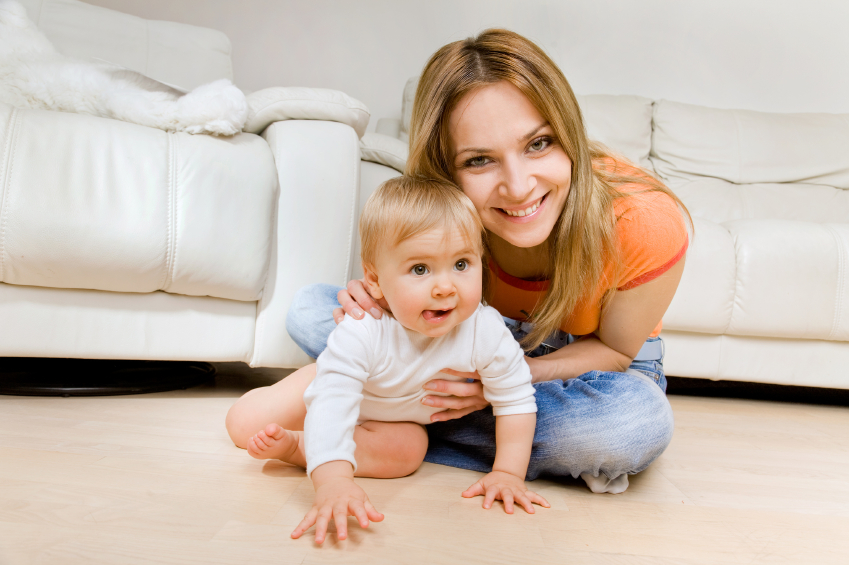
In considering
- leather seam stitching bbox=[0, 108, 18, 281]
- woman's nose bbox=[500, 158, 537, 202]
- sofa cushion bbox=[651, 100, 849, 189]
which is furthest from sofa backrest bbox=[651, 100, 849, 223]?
leather seam stitching bbox=[0, 108, 18, 281]

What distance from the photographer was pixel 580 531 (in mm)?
656

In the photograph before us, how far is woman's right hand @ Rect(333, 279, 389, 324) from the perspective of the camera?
75 centimetres

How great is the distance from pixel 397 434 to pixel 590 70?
1956 millimetres

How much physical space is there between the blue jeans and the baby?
0.05m

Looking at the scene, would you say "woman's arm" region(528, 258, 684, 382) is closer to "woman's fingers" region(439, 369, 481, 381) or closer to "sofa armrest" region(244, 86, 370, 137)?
"woman's fingers" region(439, 369, 481, 381)

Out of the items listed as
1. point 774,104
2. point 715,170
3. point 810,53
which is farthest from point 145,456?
point 810,53

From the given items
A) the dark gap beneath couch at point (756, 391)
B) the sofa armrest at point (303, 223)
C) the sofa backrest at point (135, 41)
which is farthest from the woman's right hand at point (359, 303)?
the sofa backrest at point (135, 41)

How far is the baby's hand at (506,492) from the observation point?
70 cm

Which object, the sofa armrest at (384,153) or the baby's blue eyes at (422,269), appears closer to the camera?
the baby's blue eyes at (422,269)

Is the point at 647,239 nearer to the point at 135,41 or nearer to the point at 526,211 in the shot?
the point at 526,211

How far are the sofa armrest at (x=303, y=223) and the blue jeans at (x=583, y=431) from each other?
1.36ft

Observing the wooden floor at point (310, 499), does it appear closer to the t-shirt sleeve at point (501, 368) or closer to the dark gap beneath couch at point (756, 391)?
the t-shirt sleeve at point (501, 368)

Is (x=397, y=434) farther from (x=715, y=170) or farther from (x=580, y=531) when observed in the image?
(x=715, y=170)

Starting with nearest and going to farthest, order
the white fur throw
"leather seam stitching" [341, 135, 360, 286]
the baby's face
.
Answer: the baby's face, the white fur throw, "leather seam stitching" [341, 135, 360, 286]
